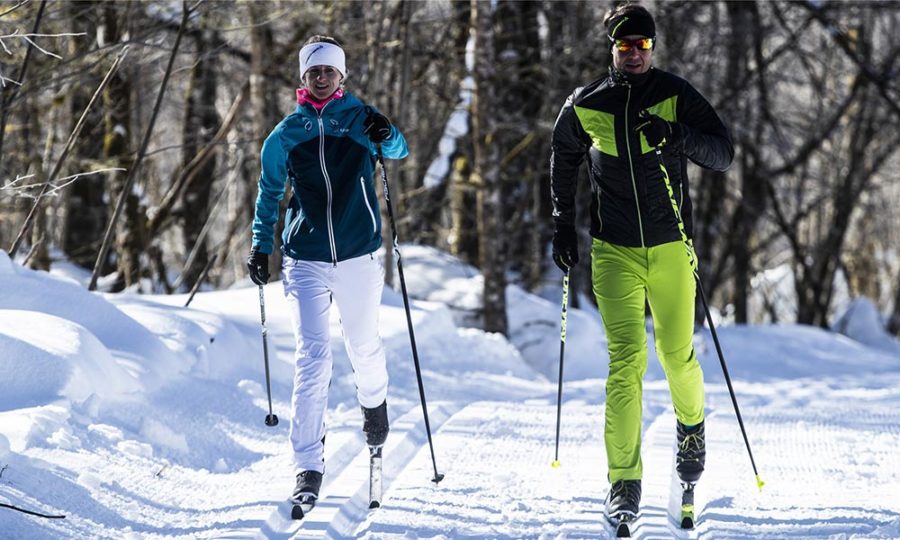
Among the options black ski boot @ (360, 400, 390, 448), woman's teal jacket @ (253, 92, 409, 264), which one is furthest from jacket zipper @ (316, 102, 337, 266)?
black ski boot @ (360, 400, 390, 448)

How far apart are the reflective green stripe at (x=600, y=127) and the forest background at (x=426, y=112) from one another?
470cm

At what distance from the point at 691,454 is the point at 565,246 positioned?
1.17 metres

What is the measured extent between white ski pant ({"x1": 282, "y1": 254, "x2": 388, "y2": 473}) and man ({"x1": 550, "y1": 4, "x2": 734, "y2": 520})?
3.69 ft

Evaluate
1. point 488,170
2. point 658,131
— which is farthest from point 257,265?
point 488,170

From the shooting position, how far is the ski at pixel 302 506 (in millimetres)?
4888

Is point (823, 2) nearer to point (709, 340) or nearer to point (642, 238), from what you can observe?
point (709, 340)

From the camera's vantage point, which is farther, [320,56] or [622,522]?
[320,56]

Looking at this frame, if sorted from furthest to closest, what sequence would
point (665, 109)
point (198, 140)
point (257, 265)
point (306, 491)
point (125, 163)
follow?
1. point (198, 140)
2. point (125, 163)
3. point (257, 265)
4. point (306, 491)
5. point (665, 109)

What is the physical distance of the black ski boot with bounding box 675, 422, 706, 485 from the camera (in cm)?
494

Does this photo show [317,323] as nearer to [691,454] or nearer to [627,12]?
[691,454]

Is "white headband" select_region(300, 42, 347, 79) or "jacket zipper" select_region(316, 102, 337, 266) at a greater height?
"white headband" select_region(300, 42, 347, 79)

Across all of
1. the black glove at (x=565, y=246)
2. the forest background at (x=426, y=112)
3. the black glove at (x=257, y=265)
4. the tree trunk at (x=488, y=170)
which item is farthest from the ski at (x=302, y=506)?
the tree trunk at (x=488, y=170)

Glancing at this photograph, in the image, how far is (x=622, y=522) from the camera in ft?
15.4

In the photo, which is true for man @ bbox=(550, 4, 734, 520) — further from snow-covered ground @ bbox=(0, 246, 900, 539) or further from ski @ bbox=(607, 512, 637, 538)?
snow-covered ground @ bbox=(0, 246, 900, 539)
